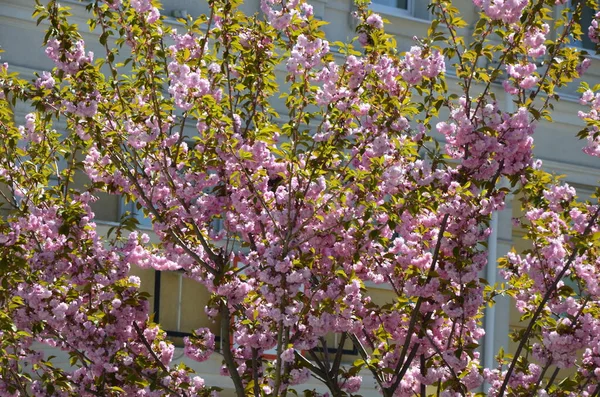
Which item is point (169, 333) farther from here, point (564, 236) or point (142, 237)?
point (564, 236)

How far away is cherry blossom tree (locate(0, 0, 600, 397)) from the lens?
8.41 meters

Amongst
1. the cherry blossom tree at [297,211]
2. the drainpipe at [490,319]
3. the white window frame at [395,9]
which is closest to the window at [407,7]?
the white window frame at [395,9]

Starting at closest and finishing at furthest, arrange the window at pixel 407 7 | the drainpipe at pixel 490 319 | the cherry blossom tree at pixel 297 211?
the cherry blossom tree at pixel 297 211 → the drainpipe at pixel 490 319 → the window at pixel 407 7

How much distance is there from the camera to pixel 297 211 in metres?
8.41

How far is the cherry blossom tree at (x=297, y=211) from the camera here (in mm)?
8406

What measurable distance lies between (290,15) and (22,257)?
8.16 ft

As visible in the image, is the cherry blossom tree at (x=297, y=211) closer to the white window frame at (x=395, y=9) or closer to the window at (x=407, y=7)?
the white window frame at (x=395, y=9)

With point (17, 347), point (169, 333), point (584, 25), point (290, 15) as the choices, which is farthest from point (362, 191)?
point (584, 25)

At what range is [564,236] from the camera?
8930 mm

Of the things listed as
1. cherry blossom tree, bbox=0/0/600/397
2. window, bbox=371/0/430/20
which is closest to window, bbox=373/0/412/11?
window, bbox=371/0/430/20

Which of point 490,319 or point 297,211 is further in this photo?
point 490,319

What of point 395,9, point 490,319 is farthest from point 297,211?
point 395,9

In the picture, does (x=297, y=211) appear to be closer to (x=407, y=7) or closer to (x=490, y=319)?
(x=490, y=319)

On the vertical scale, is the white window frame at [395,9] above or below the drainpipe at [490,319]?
above
